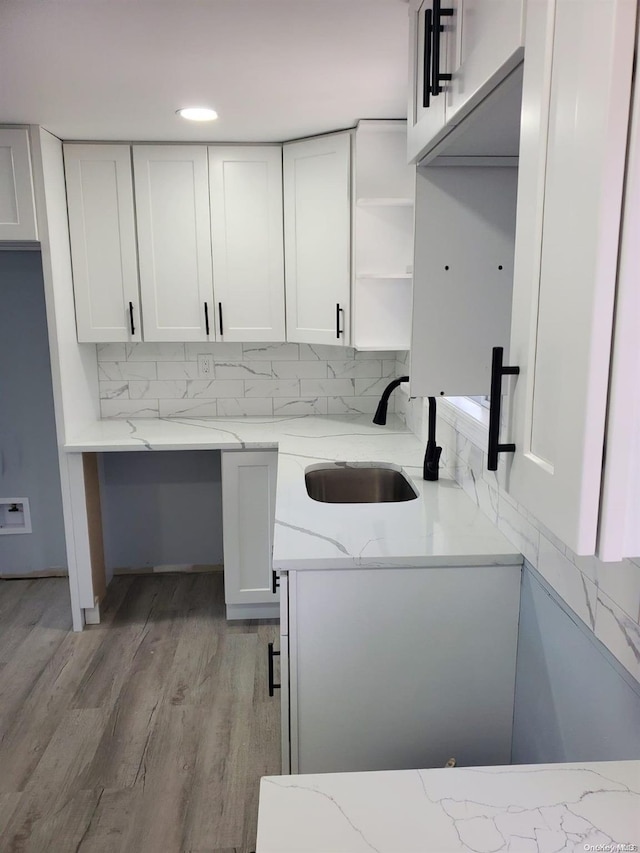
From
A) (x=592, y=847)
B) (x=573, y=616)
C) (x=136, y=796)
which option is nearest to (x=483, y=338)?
(x=573, y=616)

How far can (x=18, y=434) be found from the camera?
10.8 ft

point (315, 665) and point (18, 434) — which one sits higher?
point (18, 434)

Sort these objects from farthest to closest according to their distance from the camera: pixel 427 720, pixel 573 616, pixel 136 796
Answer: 1. pixel 136 796
2. pixel 427 720
3. pixel 573 616

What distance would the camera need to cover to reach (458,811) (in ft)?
2.63

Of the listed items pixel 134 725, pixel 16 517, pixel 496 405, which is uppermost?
pixel 496 405

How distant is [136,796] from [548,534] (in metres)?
1.52

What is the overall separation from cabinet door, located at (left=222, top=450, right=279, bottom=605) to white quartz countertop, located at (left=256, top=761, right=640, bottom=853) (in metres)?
1.99

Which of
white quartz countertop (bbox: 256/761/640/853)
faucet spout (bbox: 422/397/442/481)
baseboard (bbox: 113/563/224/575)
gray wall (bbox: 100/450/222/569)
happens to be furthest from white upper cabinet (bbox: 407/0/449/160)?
baseboard (bbox: 113/563/224/575)

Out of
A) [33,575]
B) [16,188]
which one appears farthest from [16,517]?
[16,188]

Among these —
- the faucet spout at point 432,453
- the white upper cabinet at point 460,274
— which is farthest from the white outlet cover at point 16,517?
the white upper cabinet at point 460,274

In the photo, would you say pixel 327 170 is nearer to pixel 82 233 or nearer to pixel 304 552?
pixel 82 233

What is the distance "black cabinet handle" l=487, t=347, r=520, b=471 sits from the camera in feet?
2.80

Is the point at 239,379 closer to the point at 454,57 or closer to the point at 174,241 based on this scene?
the point at 174,241

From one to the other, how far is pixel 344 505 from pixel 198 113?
1589mm
